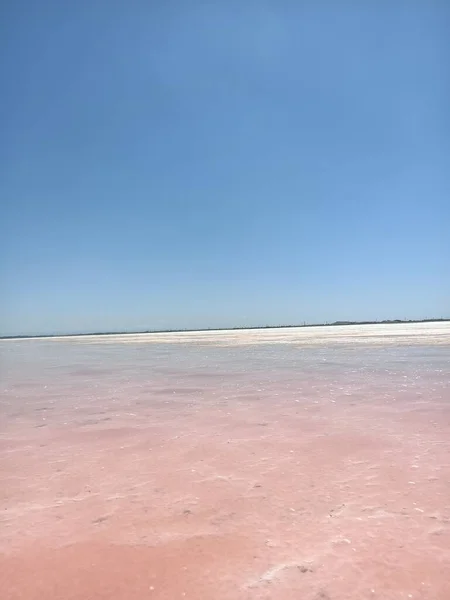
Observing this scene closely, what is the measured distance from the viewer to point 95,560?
9.07 ft

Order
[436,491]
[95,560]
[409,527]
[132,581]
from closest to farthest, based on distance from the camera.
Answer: [132,581], [95,560], [409,527], [436,491]

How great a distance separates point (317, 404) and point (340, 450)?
265 centimetres

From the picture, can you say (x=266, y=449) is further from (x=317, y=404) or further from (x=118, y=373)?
(x=118, y=373)

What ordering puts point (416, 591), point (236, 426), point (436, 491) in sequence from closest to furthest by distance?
point (416, 591) < point (436, 491) < point (236, 426)

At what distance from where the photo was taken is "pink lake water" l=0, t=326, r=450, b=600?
2.53 metres

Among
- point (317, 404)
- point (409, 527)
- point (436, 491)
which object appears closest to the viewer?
point (409, 527)

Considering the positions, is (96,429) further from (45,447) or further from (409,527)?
(409,527)

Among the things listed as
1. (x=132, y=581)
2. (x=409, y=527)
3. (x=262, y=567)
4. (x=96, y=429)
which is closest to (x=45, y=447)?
(x=96, y=429)

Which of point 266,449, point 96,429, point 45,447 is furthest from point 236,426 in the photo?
point 45,447

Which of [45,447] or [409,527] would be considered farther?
[45,447]

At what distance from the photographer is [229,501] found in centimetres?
360

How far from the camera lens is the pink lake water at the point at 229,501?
2533 millimetres

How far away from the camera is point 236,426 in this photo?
6.21 metres

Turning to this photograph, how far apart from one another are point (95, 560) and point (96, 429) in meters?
3.70
